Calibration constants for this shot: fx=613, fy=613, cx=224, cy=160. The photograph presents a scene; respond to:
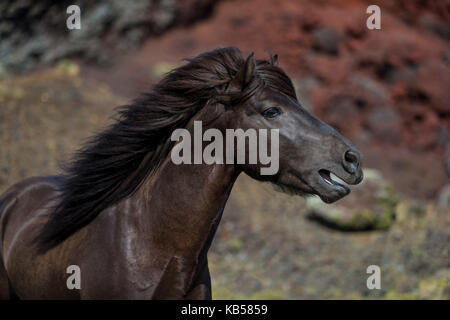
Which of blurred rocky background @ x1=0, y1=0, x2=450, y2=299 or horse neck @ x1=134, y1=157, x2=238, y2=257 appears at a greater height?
blurred rocky background @ x1=0, y1=0, x2=450, y2=299

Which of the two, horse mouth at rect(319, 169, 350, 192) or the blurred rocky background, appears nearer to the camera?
horse mouth at rect(319, 169, 350, 192)

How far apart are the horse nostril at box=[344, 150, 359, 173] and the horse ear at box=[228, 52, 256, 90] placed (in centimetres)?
63

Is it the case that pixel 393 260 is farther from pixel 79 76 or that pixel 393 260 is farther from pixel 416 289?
pixel 79 76

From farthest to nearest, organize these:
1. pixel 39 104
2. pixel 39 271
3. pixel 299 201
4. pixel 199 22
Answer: pixel 199 22
pixel 39 104
pixel 299 201
pixel 39 271

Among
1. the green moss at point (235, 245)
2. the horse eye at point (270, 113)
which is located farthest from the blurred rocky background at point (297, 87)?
the horse eye at point (270, 113)

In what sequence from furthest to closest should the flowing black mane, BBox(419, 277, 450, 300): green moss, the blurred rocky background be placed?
the blurred rocky background < BBox(419, 277, 450, 300): green moss < the flowing black mane

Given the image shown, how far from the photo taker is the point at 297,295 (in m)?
6.92

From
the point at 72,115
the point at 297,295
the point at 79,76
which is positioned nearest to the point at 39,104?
the point at 72,115

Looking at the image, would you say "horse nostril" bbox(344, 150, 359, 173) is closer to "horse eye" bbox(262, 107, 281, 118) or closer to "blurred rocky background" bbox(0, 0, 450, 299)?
"horse eye" bbox(262, 107, 281, 118)

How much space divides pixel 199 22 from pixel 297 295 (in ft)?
24.4

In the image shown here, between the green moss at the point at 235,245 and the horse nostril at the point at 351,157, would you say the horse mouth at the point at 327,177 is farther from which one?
the green moss at the point at 235,245

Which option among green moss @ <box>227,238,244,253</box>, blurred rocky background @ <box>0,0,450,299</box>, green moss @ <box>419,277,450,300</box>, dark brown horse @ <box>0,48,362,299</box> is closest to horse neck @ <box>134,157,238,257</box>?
dark brown horse @ <box>0,48,362,299</box>

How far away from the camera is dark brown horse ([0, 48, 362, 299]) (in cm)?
307

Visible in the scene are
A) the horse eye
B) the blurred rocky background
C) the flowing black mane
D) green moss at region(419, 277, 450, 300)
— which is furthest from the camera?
the blurred rocky background
